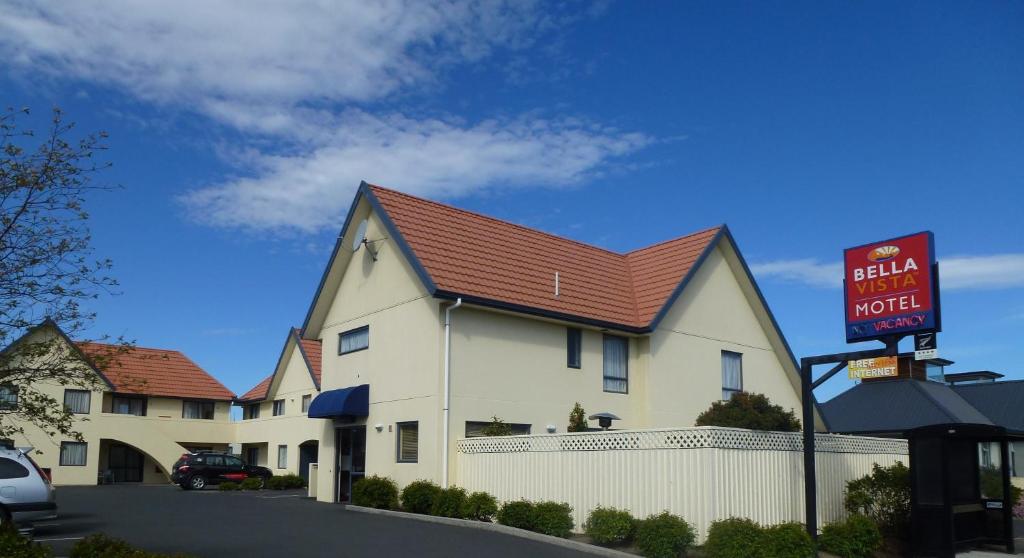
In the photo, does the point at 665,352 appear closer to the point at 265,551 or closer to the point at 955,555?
the point at 955,555

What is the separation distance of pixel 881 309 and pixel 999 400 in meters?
32.7

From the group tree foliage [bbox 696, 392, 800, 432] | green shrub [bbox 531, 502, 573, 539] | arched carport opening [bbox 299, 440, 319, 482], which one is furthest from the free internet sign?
arched carport opening [bbox 299, 440, 319, 482]

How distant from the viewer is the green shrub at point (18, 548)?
1145 centimetres

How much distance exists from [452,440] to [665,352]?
7634 mm

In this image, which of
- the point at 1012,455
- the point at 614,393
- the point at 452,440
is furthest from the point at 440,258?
the point at 1012,455

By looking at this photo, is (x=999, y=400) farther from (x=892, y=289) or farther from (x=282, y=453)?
(x=282, y=453)

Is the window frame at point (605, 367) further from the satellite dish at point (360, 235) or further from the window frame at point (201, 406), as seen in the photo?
the window frame at point (201, 406)

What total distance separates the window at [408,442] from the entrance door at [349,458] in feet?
7.58

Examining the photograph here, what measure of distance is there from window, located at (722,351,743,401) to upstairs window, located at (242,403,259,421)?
30.0 meters

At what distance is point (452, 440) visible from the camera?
2205cm

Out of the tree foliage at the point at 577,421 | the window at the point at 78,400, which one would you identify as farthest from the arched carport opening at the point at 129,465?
the tree foliage at the point at 577,421

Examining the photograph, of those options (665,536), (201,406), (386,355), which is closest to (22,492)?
(386,355)

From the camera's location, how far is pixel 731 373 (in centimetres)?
2884

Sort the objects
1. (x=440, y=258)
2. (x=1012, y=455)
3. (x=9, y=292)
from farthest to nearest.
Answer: (x=1012, y=455)
(x=440, y=258)
(x=9, y=292)
